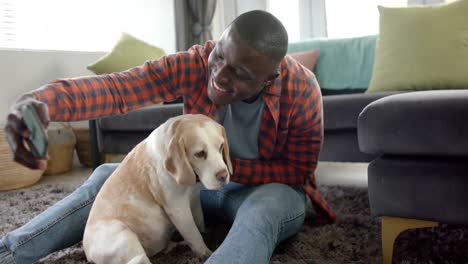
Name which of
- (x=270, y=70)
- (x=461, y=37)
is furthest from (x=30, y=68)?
(x=461, y=37)

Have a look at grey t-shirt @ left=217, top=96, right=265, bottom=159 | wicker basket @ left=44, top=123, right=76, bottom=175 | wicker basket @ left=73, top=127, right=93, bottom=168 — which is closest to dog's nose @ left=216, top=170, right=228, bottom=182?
grey t-shirt @ left=217, top=96, right=265, bottom=159

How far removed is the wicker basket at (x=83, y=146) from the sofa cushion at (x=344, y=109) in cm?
194

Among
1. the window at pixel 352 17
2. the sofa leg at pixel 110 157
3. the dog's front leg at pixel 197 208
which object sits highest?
the window at pixel 352 17

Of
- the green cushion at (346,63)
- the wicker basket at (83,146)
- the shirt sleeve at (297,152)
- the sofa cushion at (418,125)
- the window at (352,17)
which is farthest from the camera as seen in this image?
the window at (352,17)

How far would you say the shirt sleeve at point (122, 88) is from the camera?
94 centimetres

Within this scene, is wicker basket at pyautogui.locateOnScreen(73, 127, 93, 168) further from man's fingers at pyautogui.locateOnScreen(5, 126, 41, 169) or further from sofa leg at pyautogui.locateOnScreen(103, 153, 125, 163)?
man's fingers at pyautogui.locateOnScreen(5, 126, 41, 169)

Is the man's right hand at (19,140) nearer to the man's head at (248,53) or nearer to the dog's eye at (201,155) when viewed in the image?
the dog's eye at (201,155)

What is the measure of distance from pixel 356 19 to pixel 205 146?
2734 millimetres

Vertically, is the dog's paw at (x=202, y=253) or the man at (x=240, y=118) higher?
the man at (x=240, y=118)

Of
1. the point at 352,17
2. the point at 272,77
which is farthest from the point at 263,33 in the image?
the point at 352,17

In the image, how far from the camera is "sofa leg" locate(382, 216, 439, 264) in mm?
1026

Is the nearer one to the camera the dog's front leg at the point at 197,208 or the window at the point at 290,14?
the dog's front leg at the point at 197,208

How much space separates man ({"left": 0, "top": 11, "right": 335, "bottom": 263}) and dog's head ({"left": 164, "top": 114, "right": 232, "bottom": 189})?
5.0 inches

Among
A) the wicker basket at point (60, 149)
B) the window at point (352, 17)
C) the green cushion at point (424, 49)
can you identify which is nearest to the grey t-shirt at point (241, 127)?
the green cushion at point (424, 49)
